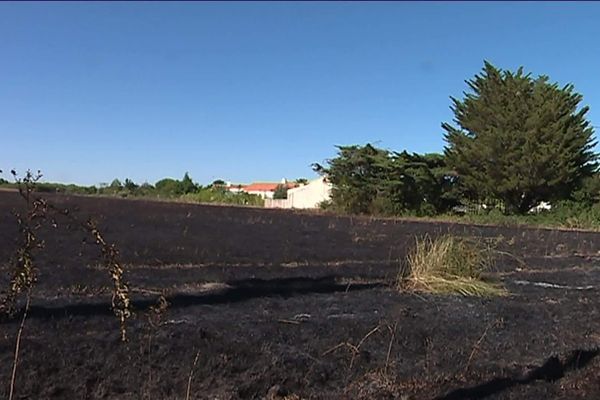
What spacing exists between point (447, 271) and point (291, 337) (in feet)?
12.0

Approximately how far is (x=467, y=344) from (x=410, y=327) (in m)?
0.56

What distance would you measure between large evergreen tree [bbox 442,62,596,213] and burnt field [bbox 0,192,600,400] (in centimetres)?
2146

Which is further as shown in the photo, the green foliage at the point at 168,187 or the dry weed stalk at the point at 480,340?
the green foliage at the point at 168,187

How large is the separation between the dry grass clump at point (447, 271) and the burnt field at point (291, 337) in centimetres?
31

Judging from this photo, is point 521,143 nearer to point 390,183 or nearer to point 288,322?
point 390,183

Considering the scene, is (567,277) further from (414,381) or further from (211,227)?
(211,227)

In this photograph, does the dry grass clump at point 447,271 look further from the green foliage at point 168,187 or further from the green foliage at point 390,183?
the green foliage at point 168,187

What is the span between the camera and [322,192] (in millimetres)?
44625

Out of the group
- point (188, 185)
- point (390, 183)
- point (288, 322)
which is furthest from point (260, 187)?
point (288, 322)

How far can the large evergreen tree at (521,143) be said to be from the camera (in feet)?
97.2

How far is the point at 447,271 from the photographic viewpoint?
7770 millimetres

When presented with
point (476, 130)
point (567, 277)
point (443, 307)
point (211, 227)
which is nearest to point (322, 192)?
point (476, 130)

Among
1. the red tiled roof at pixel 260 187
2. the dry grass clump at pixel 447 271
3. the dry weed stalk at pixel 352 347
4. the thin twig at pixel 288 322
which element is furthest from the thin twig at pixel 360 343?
the red tiled roof at pixel 260 187

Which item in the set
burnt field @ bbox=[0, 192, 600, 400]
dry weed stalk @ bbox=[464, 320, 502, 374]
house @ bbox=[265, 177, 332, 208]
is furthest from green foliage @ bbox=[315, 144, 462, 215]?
dry weed stalk @ bbox=[464, 320, 502, 374]
